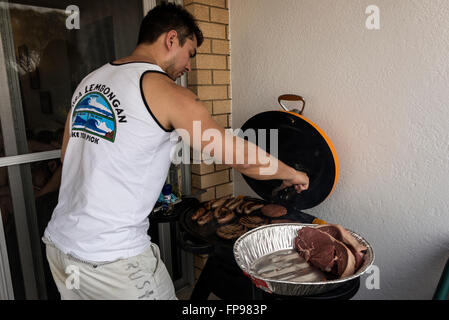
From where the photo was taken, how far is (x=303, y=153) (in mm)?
1674

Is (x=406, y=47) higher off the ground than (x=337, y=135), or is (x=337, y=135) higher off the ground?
(x=406, y=47)

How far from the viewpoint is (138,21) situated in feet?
6.86

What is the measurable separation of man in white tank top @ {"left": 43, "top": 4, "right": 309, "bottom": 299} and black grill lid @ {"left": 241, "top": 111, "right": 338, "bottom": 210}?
0.37 metres

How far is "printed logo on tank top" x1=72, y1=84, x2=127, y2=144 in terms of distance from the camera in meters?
1.23

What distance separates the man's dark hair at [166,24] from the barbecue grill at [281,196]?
2.04 feet

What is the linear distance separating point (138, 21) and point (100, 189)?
4.36 feet

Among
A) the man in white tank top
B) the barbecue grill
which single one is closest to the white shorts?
the man in white tank top

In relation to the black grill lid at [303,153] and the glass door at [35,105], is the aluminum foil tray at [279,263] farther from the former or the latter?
the glass door at [35,105]

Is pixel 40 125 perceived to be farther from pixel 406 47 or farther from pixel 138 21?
pixel 406 47

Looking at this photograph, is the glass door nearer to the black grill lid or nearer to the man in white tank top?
the man in white tank top

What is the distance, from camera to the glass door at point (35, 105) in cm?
164

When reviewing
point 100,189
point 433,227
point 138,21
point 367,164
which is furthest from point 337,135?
point 138,21

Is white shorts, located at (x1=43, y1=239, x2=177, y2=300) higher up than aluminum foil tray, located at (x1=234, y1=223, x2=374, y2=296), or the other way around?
aluminum foil tray, located at (x1=234, y1=223, x2=374, y2=296)

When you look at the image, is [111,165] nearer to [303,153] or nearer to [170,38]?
[170,38]
